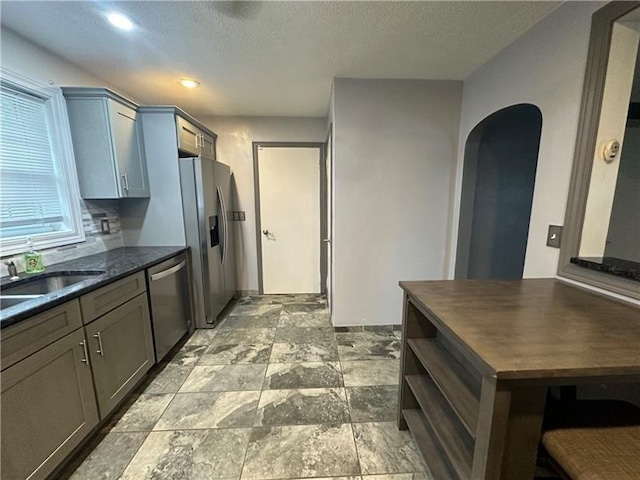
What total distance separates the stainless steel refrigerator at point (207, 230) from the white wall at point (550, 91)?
2688mm

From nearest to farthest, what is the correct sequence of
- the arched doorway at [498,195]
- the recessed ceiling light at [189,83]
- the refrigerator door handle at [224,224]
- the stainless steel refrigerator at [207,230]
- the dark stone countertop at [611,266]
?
the dark stone countertop at [611,266], the recessed ceiling light at [189,83], the arched doorway at [498,195], the stainless steel refrigerator at [207,230], the refrigerator door handle at [224,224]

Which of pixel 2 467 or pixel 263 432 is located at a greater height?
pixel 2 467

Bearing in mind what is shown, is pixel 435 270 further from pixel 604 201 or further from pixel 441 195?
pixel 604 201

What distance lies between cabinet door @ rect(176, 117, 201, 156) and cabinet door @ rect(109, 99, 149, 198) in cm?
34

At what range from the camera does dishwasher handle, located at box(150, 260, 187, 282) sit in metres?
2.10

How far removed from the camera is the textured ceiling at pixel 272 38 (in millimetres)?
1500

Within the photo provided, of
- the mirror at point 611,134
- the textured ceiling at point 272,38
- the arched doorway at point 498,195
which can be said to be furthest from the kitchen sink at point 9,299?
the arched doorway at point 498,195

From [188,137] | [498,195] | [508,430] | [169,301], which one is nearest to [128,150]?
[188,137]

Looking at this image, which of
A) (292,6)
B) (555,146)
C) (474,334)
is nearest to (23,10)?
(292,6)

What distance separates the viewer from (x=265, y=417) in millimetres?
1698

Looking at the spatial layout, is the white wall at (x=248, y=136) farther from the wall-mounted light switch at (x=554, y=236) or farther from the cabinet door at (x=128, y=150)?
the wall-mounted light switch at (x=554, y=236)

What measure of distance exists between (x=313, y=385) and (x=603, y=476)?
1595 mm

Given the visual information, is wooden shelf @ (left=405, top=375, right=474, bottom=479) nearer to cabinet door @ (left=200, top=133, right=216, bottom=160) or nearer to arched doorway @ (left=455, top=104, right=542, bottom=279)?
arched doorway @ (left=455, top=104, right=542, bottom=279)

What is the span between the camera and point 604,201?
134 cm
